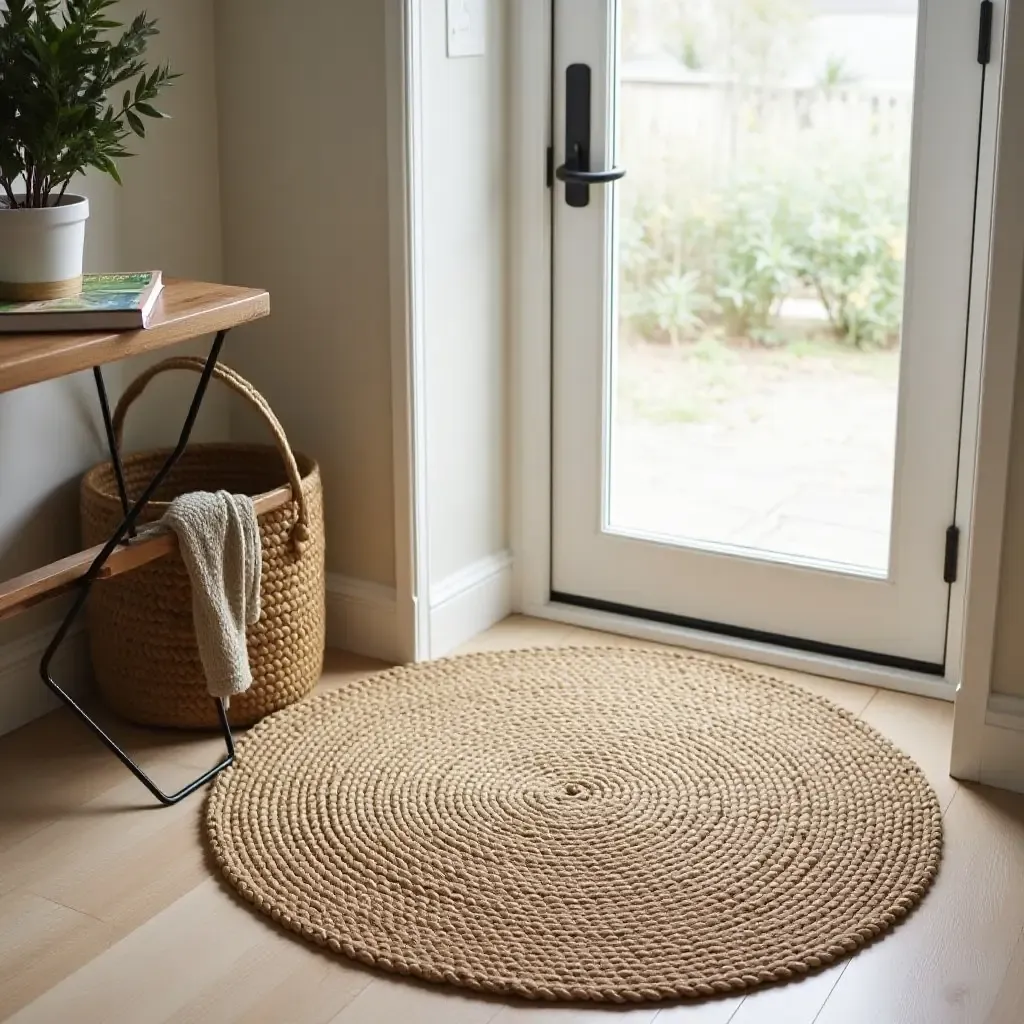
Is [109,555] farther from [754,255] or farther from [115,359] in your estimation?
[754,255]

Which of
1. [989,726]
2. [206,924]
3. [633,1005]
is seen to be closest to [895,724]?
[989,726]

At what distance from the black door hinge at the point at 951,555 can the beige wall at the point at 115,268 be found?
1.42m

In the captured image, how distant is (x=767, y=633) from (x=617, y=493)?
0.40 m

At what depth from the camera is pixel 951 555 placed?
2768mm

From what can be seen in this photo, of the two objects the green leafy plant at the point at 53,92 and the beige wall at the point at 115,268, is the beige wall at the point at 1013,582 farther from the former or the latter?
the beige wall at the point at 115,268

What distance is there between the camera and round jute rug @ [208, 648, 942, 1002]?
208cm

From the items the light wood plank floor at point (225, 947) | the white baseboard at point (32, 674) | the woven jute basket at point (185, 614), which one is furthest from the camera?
the white baseboard at point (32, 674)

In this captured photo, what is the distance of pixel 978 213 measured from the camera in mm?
2590

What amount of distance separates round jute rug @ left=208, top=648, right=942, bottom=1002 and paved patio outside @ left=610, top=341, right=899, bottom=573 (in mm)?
290

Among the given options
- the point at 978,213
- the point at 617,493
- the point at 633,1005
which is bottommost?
the point at 633,1005

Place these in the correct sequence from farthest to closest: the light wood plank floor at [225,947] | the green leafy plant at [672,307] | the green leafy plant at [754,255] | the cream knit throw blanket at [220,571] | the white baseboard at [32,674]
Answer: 1. the green leafy plant at [672,307]
2. the green leafy plant at [754,255]
3. the white baseboard at [32,674]
4. the cream knit throw blanket at [220,571]
5. the light wood plank floor at [225,947]

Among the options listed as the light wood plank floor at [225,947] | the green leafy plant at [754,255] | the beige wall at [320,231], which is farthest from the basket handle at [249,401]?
the green leafy plant at [754,255]

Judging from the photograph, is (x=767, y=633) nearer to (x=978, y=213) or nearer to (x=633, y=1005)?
(x=978, y=213)

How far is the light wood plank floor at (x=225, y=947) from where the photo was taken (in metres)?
1.96
